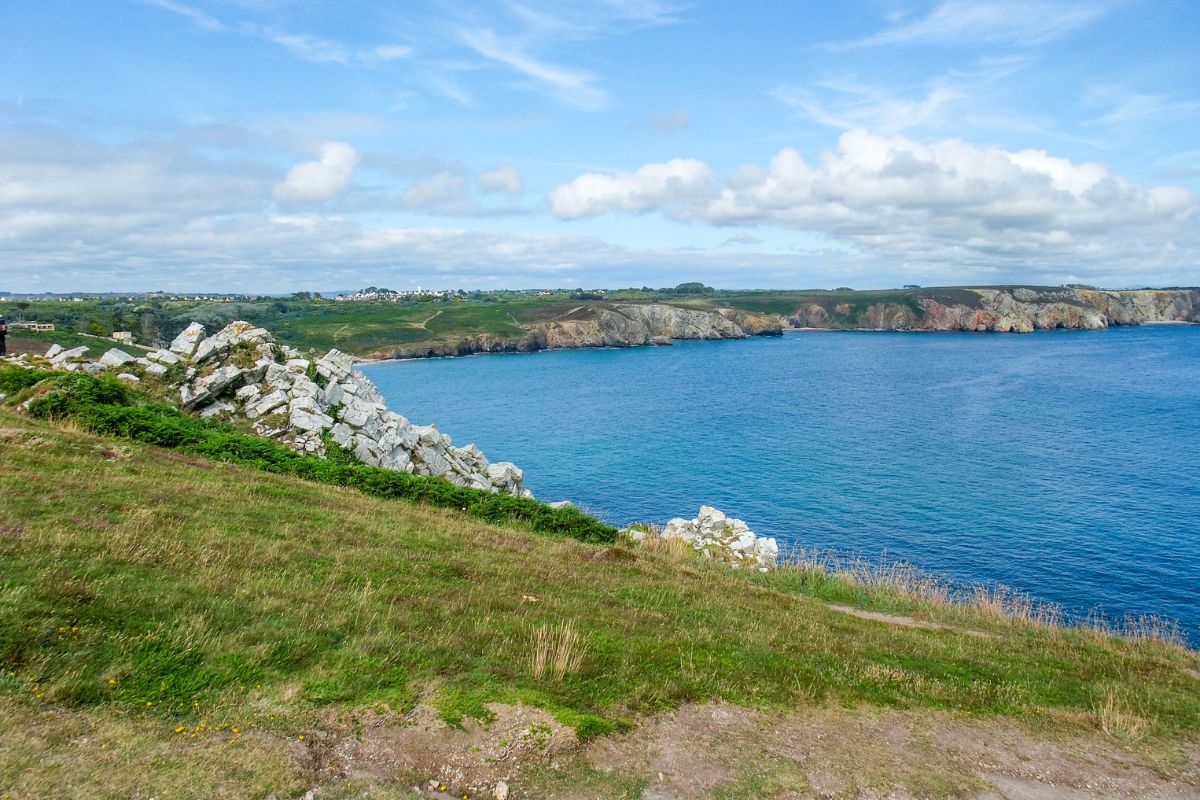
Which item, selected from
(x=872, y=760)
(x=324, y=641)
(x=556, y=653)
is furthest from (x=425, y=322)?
(x=872, y=760)

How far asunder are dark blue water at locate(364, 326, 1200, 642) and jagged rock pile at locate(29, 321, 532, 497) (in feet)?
48.0

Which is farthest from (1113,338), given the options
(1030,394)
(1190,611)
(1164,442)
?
(1190,611)

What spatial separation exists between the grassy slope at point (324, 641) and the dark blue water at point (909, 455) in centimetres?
1760

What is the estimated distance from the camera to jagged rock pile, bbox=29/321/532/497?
31.4 meters

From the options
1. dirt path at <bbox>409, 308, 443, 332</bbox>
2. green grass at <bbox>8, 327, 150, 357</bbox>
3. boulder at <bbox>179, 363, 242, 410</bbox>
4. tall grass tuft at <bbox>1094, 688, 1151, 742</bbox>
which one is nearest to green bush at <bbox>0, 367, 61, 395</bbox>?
boulder at <bbox>179, 363, 242, 410</bbox>

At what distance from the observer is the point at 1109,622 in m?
28.3

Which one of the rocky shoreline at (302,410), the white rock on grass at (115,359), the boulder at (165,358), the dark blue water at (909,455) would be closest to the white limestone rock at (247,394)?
the rocky shoreline at (302,410)

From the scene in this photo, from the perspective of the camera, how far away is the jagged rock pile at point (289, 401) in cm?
3142

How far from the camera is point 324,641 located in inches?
416

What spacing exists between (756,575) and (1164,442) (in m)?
54.5

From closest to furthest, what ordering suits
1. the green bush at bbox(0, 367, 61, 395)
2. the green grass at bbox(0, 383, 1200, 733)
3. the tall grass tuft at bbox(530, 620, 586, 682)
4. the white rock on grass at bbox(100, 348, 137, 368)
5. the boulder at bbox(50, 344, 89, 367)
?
the green grass at bbox(0, 383, 1200, 733) < the tall grass tuft at bbox(530, 620, 586, 682) < the green bush at bbox(0, 367, 61, 395) < the boulder at bbox(50, 344, 89, 367) < the white rock on grass at bbox(100, 348, 137, 368)

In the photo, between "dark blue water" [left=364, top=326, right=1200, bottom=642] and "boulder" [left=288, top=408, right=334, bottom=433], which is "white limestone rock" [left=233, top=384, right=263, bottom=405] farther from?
"dark blue water" [left=364, top=326, right=1200, bottom=642]

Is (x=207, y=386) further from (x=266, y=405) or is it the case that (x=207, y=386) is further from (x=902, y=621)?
(x=902, y=621)

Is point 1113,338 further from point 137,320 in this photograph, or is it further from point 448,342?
point 137,320
